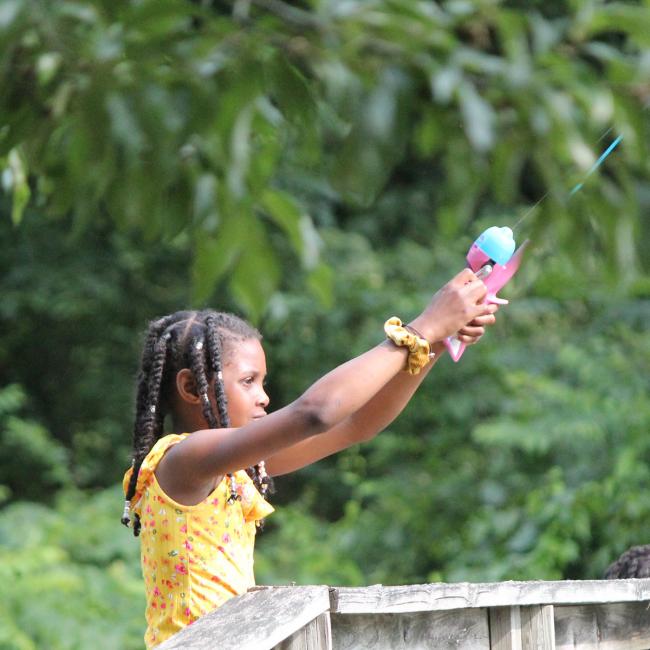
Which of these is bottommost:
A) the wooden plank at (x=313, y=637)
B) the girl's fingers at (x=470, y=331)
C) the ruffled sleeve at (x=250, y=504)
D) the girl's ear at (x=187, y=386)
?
the wooden plank at (x=313, y=637)

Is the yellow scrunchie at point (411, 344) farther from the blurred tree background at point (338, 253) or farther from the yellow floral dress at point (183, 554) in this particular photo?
the yellow floral dress at point (183, 554)

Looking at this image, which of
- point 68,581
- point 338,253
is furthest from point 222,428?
point 338,253

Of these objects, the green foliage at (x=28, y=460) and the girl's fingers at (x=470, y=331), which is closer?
the girl's fingers at (x=470, y=331)

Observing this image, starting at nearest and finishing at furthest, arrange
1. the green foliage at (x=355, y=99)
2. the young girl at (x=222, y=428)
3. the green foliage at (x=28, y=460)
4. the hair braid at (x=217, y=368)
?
the green foliage at (x=355, y=99) < the young girl at (x=222, y=428) < the hair braid at (x=217, y=368) < the green foliage at (x=28, y=460)

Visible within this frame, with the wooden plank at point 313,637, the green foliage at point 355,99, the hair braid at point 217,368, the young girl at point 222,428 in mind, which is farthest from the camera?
the hair braid at point 217,368

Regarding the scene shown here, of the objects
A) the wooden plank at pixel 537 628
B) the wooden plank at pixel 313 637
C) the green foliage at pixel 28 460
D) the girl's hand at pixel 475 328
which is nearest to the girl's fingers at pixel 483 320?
the girl's hand at pixel 475 328

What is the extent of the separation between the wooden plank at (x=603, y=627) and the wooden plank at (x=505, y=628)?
23cm

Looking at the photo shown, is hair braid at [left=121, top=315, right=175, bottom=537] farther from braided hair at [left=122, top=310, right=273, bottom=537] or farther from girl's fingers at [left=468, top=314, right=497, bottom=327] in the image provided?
girl's fingers at [left=468, top=314, right=497, bottom=327]

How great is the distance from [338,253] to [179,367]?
6.67 meters

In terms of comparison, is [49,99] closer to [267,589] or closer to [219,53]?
[219,53]

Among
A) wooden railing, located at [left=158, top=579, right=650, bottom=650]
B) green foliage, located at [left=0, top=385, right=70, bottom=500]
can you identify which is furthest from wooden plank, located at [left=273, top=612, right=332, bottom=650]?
green foliage, located at [left=0, top=385, right=70, bottom=500]

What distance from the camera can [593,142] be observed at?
5.06 feet

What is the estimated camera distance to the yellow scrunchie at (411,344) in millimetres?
2260

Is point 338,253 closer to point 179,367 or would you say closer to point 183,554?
point 179,367
